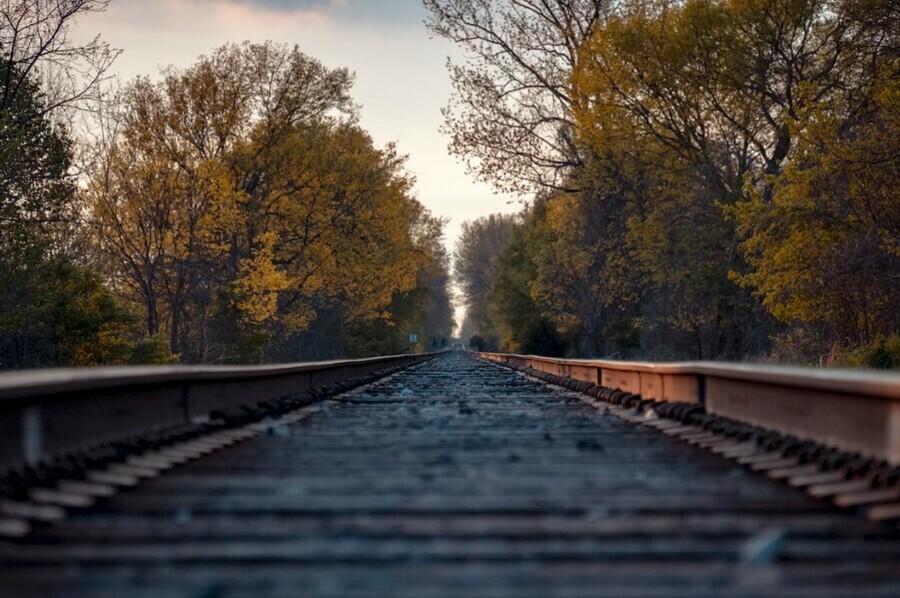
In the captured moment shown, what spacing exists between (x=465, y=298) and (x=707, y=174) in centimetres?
10201

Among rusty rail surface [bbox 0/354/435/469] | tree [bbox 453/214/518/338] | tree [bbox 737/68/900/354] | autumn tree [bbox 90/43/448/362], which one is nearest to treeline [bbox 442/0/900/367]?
tree [bbox 737/68/900/354]

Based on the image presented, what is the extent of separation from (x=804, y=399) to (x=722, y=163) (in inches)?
1289

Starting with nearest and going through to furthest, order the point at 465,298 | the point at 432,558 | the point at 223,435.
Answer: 1. the point at 432,558
2. the point at 223,435
3. the point at 465,298

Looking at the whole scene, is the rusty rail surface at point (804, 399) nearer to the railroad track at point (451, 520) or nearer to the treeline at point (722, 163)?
the railroad track at point (451, 520)

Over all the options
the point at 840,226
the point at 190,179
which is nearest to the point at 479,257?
the point at 190,179

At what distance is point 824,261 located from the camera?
25.2 m

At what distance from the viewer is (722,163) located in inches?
1515

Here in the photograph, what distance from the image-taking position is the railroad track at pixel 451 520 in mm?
3346

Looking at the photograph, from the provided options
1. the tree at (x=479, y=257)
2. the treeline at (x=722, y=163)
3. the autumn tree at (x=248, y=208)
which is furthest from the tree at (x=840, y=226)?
the tree at (x=479, y=257)

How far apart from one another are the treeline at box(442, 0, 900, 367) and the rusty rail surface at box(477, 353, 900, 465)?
471 inches

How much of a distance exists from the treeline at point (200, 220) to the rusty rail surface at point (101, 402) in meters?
15.8

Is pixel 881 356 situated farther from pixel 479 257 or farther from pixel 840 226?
pixel 479 257

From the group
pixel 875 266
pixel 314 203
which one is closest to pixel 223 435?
pixel 875 266

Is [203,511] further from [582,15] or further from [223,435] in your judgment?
[582,15]
